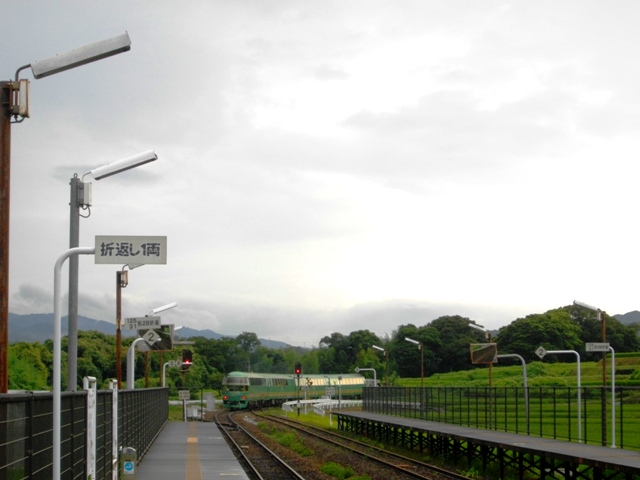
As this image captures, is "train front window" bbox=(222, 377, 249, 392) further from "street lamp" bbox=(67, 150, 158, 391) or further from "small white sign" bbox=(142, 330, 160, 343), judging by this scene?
"street lamp" bbox=(67, 150, 158, 391)

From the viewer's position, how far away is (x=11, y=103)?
9.59m

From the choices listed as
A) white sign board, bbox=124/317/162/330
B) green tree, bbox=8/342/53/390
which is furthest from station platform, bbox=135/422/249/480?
green tree, bbox=8/342/53/390

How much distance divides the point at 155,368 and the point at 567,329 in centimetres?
4189

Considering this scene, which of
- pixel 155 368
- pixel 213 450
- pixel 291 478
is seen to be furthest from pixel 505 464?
pixel 155 368

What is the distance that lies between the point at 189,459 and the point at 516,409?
32.0ft

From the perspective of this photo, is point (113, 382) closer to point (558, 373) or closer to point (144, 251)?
point (144, 251)

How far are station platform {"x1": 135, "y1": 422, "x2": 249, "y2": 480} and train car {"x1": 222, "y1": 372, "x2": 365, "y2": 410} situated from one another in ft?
81.9

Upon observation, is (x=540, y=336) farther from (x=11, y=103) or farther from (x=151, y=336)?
(x=11, y=103)

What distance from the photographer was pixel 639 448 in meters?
19.4

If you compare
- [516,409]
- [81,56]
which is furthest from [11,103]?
[516,409]

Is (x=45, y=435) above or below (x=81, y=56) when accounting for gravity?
below

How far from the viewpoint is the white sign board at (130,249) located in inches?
341

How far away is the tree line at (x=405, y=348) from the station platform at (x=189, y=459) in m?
23.1

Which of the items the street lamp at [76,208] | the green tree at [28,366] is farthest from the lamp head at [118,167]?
the green tree at [28,366]
